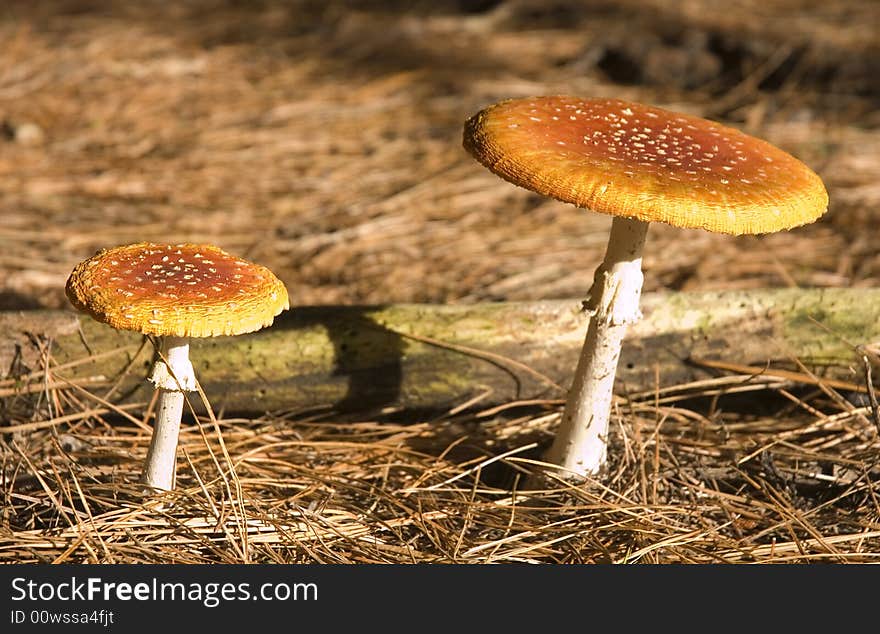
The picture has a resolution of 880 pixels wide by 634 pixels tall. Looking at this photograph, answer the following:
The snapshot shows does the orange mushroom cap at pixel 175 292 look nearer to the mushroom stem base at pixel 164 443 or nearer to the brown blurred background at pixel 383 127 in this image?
the mushroom stem base at pixel 164 443

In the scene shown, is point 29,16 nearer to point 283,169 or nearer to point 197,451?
point 283,169

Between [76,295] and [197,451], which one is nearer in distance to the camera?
[76,295]

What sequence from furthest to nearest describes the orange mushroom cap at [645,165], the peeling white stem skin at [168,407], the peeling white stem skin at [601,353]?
the peeling white stem skin at [601,353] → the peeling white stem skin at [168,407] → the orange mushroom cap at [645,165]

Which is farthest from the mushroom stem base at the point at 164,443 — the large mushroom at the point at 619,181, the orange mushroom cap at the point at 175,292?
the large mushroom at the point at 619,181

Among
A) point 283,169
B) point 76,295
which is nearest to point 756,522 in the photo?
point 76,295

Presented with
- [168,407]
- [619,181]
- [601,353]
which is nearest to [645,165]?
[619,181]

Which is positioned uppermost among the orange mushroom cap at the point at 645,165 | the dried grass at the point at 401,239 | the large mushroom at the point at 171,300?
Result: the orange mushroom cap at the point at 645,165

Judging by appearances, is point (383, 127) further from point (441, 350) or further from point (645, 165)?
point (645, 165)
